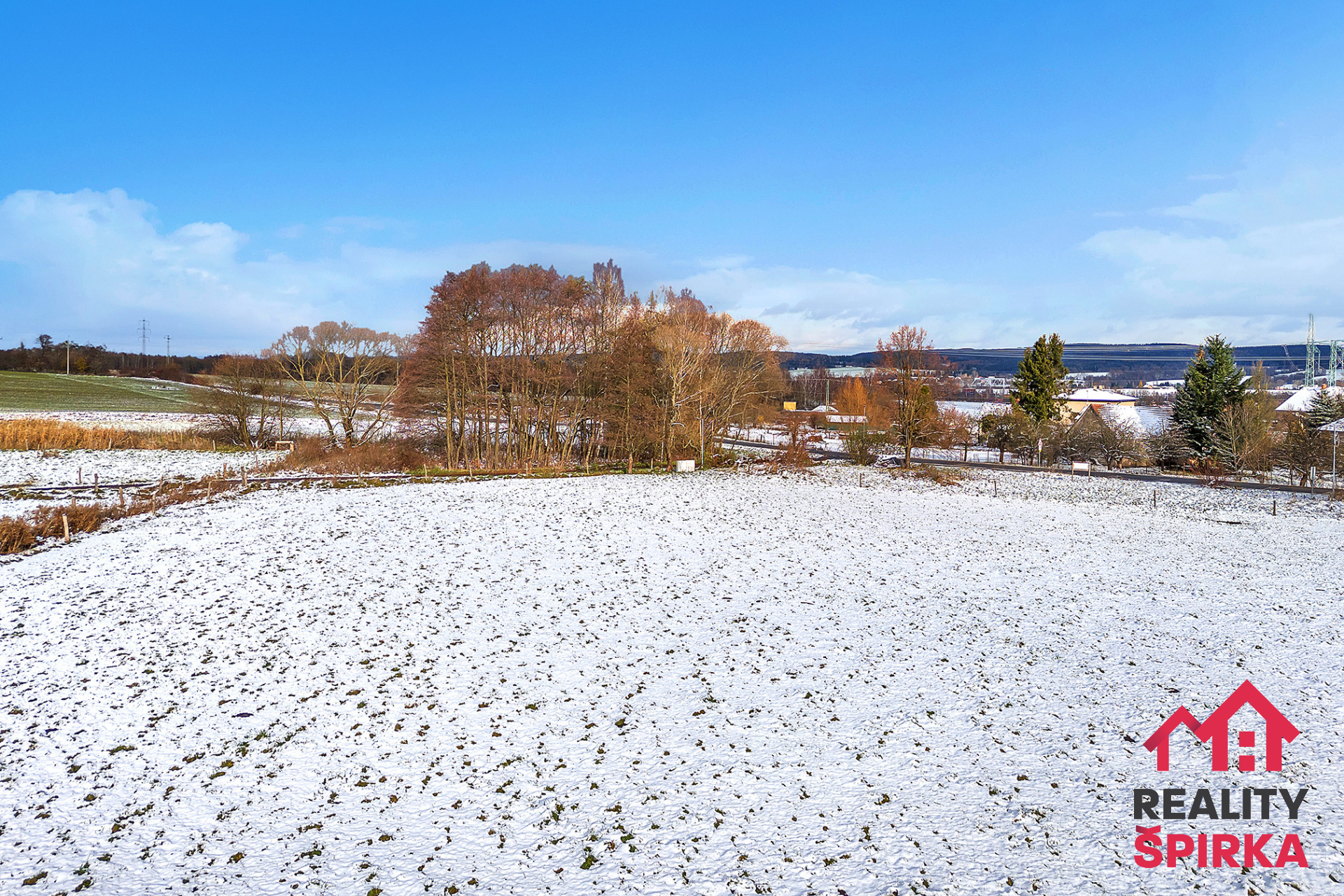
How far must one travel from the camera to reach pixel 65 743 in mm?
7328

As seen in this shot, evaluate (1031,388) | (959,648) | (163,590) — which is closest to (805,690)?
(959,648)

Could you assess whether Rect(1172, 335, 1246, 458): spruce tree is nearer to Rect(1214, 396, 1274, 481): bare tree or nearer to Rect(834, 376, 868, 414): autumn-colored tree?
Rect(1214, 396, 1274, 481): bare tree

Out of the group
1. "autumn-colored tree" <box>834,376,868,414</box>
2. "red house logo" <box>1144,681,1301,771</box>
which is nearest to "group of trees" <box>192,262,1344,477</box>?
"red house logo" <box>1144,681,1301,771</box>

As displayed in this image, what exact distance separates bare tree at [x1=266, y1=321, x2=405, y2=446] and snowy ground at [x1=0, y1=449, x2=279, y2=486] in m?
4.18

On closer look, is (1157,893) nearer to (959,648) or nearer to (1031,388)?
(959,648)

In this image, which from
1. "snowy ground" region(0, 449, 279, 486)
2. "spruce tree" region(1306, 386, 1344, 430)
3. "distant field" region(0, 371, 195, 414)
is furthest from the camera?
"distant field" region(0, 371, 195, 414)

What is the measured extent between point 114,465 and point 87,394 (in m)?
44.4

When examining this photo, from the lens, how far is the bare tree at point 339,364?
35.3 metres

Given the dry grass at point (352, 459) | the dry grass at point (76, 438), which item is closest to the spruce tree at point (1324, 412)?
the dry grass at point (352, 459)

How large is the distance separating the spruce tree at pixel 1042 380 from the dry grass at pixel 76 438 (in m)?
54.8

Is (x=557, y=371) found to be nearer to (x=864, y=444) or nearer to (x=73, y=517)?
(x=73, y=517)

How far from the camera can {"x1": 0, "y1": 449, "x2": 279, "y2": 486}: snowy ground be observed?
2611cm

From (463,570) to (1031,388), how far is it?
45950mm

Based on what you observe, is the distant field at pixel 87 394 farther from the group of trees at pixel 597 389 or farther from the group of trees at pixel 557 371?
the group of trees at pixel 557 371
